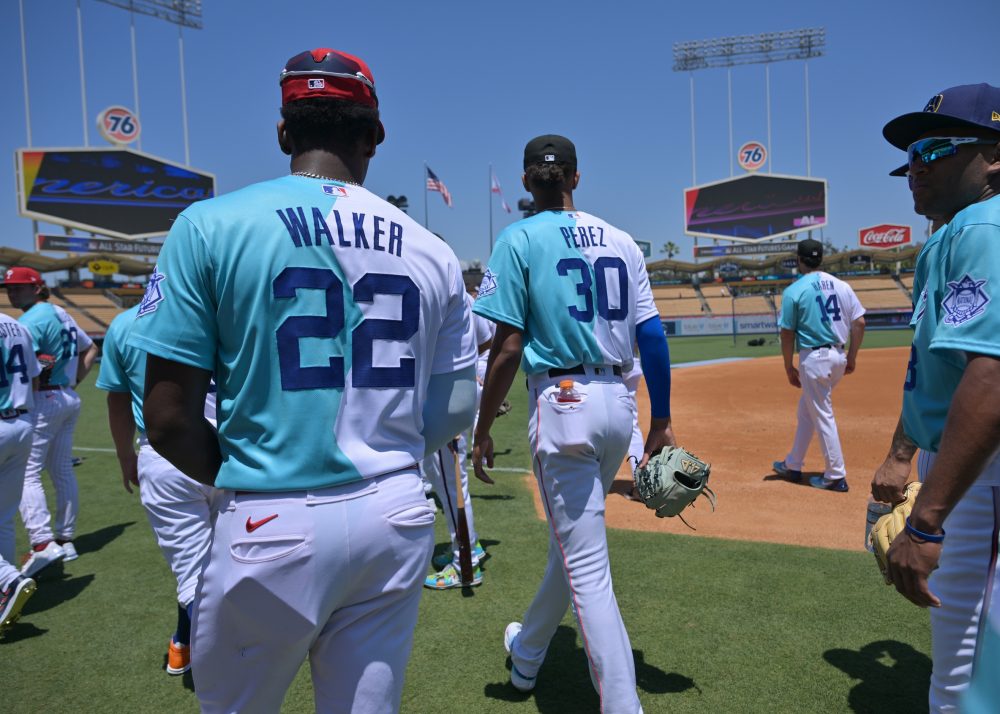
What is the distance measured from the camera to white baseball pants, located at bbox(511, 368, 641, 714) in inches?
100.0

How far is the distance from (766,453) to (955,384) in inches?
256

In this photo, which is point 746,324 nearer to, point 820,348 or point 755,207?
point 755,207

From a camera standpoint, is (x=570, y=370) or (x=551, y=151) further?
(x=551, y=151)

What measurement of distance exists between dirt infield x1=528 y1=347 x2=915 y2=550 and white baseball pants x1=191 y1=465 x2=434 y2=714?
178cm

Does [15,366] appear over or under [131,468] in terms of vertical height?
over

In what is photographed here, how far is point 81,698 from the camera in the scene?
3.25m

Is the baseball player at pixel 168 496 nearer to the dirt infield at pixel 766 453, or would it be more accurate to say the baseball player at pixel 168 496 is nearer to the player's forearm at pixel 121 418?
the player's forearm at pixel 121 418

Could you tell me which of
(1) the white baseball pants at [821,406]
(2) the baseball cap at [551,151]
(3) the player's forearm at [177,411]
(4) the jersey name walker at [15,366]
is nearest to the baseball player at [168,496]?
(4) the jersey name walker at [15,366]

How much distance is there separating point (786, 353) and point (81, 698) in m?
6.78

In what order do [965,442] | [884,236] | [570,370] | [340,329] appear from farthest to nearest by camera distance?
1. [884,236]
2. [570,370]
3. [965,442]
4. [340,329]

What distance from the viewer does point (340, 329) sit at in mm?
1580

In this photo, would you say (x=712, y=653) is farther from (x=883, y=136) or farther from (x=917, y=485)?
(x=883, y=136)

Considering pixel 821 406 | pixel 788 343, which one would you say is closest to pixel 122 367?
pixel 821 406

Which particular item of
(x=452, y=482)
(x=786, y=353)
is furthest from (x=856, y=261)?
(x=452, y=482)
